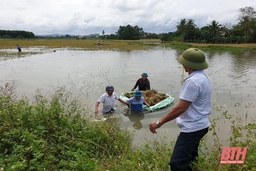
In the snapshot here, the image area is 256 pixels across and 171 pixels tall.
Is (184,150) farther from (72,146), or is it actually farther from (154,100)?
(154,100)

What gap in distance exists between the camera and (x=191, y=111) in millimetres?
2717

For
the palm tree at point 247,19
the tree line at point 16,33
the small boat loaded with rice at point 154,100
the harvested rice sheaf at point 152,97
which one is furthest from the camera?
the tree line at point 16,33

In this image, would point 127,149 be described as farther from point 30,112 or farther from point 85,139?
point 30,112

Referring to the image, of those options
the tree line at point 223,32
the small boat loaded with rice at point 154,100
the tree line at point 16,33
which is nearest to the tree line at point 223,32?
the tree line at point 223,32

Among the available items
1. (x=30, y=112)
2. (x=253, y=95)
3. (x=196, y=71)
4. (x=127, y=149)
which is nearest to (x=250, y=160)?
(x=196, y=71)

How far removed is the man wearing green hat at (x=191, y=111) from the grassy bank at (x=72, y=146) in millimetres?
652

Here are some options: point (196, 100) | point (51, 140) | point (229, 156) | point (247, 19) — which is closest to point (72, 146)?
point (51, 140)

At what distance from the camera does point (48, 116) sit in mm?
4672

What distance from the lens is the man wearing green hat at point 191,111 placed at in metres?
2.62

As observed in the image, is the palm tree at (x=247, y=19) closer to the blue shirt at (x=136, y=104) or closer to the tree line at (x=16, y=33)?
the blue shirt at (x=136, y=104)

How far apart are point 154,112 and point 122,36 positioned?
94952 millimetres

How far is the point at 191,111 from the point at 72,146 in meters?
2.46

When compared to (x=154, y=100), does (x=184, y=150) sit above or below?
above

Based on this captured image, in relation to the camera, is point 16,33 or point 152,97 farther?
point 16,33
